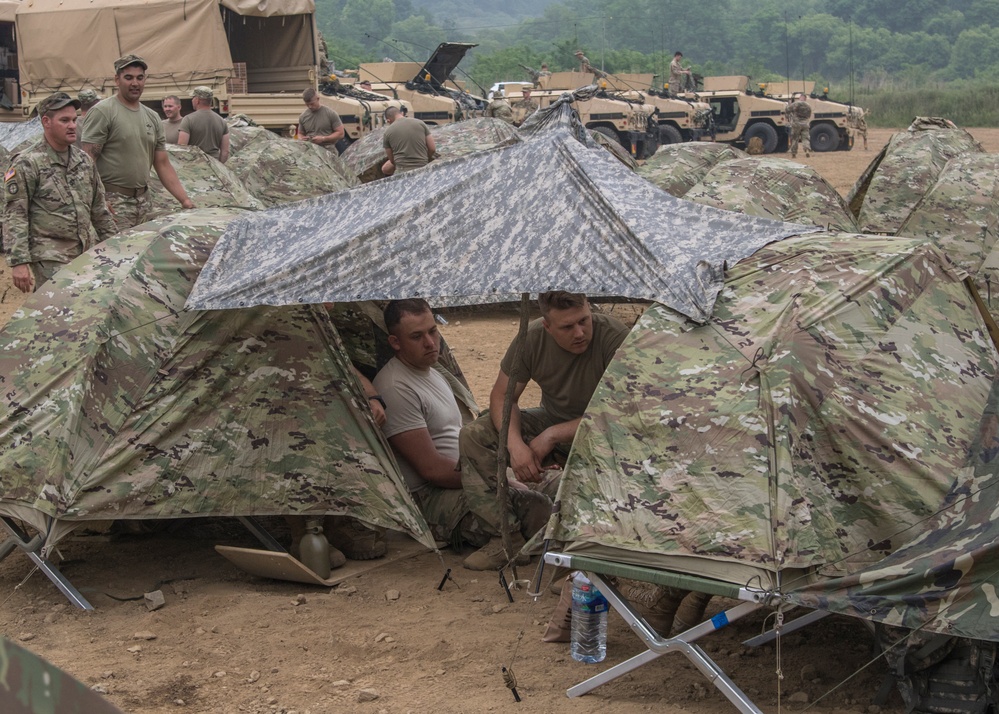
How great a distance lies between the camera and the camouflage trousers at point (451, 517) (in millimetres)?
5512

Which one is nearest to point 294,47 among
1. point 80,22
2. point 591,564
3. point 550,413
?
point 80,22

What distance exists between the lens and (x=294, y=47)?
20.1 meters

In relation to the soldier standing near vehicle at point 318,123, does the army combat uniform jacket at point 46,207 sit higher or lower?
higher

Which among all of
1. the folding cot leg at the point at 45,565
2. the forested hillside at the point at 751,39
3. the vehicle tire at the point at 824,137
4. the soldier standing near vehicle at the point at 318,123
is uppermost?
the folding cot leg at the point at 45,565

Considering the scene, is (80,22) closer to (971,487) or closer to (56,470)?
(56,470)

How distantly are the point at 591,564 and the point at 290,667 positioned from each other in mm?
1199

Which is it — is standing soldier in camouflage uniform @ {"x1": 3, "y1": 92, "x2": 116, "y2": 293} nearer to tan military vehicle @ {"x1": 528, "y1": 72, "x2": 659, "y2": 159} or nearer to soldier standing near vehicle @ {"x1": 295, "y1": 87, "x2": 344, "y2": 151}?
soldier standing near vehicle @ {"x1": 295, "y1": 87, "x2": 344, "y2": 151}

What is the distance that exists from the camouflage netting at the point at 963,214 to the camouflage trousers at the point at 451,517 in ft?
15.0

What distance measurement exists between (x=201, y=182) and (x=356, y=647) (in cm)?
686

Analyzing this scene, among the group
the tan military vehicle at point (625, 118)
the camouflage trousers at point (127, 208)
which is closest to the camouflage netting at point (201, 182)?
the camouflage trousers at point (127, 208)

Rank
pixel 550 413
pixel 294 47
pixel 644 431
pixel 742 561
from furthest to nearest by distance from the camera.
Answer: pixel 294 47, pixel 550 413, pixel 644 431, pixel 742 561

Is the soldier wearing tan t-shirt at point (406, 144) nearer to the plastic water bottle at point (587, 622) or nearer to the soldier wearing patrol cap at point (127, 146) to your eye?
the soldier wearing patrol cap at point (127, 146)

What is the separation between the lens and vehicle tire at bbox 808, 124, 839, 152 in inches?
1155

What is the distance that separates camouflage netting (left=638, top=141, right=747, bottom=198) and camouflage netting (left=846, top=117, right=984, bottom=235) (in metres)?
1.27
